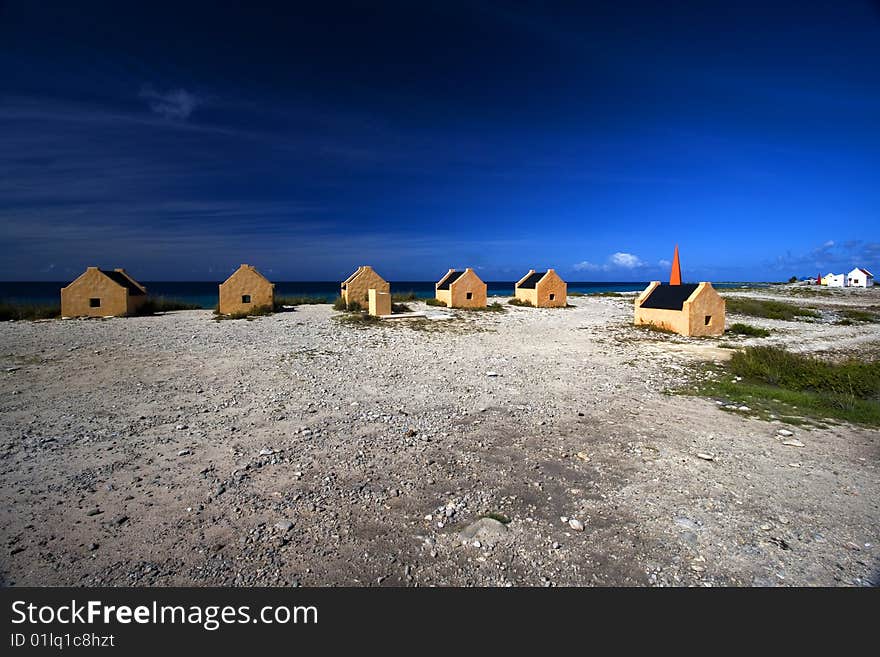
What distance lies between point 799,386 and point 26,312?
32.7m

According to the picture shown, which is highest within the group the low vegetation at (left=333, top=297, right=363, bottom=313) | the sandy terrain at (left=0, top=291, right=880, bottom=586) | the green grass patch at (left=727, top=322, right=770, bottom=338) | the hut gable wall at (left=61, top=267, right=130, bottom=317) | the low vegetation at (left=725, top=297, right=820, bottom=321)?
the hut gable wall at (left=61, top=267, right=130, bottom=317)

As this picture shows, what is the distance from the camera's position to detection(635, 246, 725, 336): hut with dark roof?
60.3 feet

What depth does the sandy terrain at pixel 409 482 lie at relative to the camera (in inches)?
146

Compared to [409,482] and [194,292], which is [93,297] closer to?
[409,482]

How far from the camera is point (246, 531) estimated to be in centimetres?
415

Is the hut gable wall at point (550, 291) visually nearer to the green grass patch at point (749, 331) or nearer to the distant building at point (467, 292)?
the distant building at point (467, 292)

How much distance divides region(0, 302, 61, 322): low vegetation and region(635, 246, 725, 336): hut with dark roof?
30.5 meters

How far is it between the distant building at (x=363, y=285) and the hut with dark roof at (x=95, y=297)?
12.6 metres

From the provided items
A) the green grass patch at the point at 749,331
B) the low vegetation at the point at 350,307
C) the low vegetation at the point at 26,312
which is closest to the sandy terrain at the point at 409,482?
the green grass patch at the point at 749,331

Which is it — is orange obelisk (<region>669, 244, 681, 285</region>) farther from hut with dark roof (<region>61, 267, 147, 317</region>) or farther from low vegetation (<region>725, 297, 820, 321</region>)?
hut with dark roof (<region>61, 267, 147, 317</region>)

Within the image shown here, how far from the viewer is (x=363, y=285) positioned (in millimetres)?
29875

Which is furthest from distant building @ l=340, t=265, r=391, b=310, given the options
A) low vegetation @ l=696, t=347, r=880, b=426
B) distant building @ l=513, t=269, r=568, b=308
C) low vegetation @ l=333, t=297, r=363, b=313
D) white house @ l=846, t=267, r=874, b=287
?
white house @ l=846, t=267, r=874, b=287

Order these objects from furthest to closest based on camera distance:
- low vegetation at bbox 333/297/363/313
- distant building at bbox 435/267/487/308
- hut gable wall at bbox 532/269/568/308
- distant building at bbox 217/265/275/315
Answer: hut gable wall at bbox 532/269/568/308 < distant building at bbox 435/267/487/308 < low vegetation at bbox 333/297/363/313 < distant building at bbox 217/265/275/315

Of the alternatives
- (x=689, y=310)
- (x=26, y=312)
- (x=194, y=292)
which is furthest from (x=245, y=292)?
(x=194, y=292)
